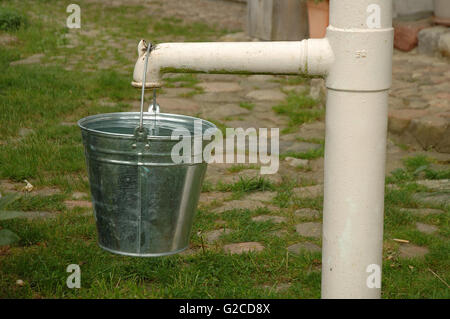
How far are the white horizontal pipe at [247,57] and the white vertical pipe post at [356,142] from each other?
0.16ft

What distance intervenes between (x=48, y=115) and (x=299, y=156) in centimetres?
178

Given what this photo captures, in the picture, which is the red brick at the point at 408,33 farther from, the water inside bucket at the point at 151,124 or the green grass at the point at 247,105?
the water inside bucket at the point at 151,124

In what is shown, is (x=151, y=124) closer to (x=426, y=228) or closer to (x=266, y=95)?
(x=426, y=228)

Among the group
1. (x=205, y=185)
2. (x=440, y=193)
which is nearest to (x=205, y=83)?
→ (x=205, y=185)

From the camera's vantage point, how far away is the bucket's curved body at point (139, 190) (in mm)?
1997

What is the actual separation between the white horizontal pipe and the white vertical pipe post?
0.05 metres

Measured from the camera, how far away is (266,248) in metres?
2.80

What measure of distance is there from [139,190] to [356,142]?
63 centimetres

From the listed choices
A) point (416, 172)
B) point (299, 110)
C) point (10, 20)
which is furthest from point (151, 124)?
point (10, 20)

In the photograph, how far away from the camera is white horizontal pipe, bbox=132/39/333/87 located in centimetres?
188

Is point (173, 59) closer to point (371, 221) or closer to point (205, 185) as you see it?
point (371, 221)

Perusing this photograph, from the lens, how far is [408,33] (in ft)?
20.3

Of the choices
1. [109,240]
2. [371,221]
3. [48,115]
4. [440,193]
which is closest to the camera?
[371,221]

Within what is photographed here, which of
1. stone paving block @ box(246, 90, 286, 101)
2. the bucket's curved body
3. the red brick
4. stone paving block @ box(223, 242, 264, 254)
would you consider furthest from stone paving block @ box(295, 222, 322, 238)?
the red brick
